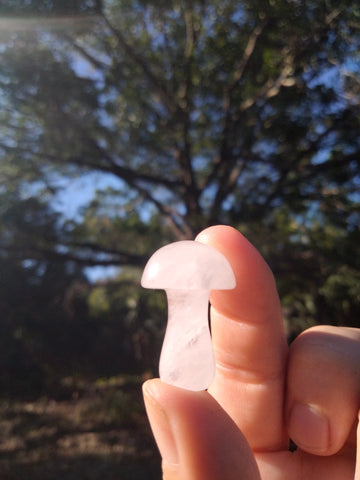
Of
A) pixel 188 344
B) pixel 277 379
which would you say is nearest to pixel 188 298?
pixel 188 344

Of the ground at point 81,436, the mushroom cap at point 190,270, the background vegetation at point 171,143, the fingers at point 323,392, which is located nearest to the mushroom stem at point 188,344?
the mushroom cap at point 190,270

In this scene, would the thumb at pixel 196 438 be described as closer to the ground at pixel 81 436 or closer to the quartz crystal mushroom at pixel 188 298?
the quartz crystal mushroom at pixel 188 298

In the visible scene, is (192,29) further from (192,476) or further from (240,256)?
(192,476)

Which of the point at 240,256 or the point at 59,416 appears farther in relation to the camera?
the point at 59,416

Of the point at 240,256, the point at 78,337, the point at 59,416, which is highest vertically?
the point at 240,256

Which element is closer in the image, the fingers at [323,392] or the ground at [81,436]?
the fingers at [323,392]

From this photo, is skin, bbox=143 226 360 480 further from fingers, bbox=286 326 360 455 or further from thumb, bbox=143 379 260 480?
thumb, bbox=143 379 260 480

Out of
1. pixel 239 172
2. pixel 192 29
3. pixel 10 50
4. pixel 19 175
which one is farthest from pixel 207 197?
pixel 10 50
